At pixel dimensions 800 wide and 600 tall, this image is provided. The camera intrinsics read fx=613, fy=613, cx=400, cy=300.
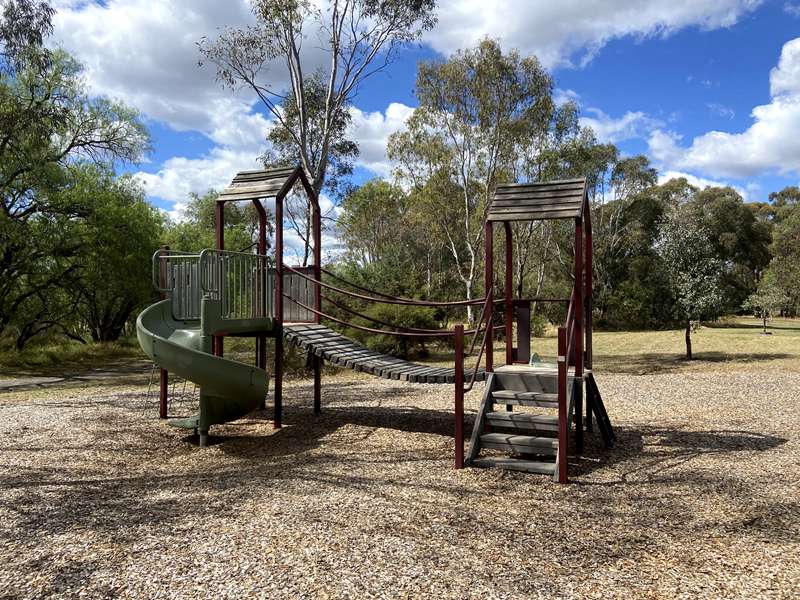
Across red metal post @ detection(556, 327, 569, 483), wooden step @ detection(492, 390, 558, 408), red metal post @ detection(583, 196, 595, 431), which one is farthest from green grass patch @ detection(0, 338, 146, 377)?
red metal post @ detection(556, 327, 569, 483)

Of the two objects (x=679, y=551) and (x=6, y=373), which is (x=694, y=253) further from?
(x=6, y=373)

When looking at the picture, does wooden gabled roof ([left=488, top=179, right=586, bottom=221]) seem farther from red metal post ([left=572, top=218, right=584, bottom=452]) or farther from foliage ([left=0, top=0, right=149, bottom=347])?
foliage ([left=0, top=0, right=149, bottom=347])

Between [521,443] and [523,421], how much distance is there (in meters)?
0.24

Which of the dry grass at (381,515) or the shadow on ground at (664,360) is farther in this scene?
the shadow on ground at (664,360)

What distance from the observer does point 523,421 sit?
6.31 metres

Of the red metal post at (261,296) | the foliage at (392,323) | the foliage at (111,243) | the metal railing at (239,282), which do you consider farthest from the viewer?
the foliage at (111,243)

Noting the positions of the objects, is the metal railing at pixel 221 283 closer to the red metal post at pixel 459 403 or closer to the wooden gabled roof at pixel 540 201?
the red metal post at pixel 459 403

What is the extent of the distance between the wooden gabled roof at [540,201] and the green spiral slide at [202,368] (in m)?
3.45

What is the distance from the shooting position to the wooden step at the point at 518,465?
5930 millimetres

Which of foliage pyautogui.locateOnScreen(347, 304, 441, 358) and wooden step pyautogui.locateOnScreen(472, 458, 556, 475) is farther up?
foliage pyautogui.locateOnScreen(347, 304, 441, 358)

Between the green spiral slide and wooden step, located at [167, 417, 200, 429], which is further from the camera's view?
wooden step, located at [167, 417, 200, 429]

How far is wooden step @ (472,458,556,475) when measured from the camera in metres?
5.93

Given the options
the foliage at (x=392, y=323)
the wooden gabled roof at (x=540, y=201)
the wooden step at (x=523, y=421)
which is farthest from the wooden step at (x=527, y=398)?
the foliage at (x=392, y=323)

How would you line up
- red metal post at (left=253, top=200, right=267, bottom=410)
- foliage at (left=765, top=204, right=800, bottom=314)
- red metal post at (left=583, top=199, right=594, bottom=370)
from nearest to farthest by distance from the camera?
red metal post at (left=583, top=199, right=594, bottom=370)
red metal post at (left=253, top=200, right=267, bottom=410)
foliage at (left=765, top=204, right=800, bottom=314)
